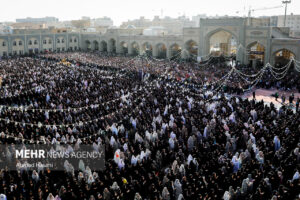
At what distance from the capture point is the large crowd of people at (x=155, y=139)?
24.8 ft

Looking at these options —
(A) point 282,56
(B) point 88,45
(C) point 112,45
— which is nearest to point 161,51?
(C) point 112,45

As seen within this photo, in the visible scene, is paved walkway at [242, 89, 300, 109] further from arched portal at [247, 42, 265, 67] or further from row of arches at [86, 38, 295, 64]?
arched portal at [247, 42, 265, 67]

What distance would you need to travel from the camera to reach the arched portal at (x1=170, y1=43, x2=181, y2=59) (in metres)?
37.7

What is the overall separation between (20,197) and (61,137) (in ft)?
14.0

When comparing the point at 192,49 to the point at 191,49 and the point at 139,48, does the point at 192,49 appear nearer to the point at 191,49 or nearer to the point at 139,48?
the point at 191,49

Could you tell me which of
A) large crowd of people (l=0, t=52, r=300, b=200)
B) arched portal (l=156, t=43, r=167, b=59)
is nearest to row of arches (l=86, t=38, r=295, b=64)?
arched portal (l=156, t=43, r=167, b=59)

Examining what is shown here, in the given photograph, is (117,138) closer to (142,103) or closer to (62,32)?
(142,103)

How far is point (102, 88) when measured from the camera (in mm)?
19188

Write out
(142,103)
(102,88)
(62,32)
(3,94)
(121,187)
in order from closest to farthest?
(121,187) < (142,103) < (3,94) < (102,88) < (62,32)

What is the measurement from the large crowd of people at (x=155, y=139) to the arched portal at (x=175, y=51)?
1742 cm

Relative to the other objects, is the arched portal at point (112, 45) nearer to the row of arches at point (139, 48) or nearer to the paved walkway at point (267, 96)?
the row of arches at point (139, 48)

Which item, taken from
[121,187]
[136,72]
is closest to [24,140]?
[121,187]

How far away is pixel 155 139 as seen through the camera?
1094 centimetres

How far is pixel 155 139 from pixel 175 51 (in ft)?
96.8
